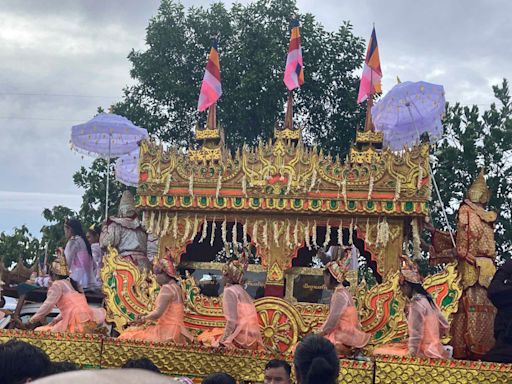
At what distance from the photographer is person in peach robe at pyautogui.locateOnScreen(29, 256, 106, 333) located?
10148mm

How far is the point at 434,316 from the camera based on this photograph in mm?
8898

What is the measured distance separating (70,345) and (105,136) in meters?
5.55

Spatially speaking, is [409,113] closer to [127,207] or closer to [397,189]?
[397,189]

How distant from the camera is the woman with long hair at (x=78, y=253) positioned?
1208cm

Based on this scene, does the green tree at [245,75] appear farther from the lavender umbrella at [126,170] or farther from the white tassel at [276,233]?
the white tassel at [276,233]

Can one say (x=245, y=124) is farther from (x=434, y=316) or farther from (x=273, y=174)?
(x=434, y=316)

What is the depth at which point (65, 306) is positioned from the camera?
10.3m

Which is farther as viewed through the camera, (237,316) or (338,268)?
(237,316)

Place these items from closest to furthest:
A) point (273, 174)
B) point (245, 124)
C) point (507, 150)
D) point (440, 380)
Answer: point (440, 380) → point (273, 174) → point (507, 150) → point (245, 124)

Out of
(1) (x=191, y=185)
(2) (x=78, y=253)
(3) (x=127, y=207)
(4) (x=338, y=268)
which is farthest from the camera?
(3) (x=127, y=207)

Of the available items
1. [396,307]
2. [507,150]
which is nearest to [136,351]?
[396,307]

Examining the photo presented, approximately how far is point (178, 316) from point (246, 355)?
1283 millimetres

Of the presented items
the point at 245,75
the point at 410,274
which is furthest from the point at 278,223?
the point at 245,75

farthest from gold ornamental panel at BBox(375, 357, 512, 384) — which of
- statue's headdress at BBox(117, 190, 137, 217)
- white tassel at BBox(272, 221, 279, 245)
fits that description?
statue's headdress at BBox(117, 190, 137, 217)
